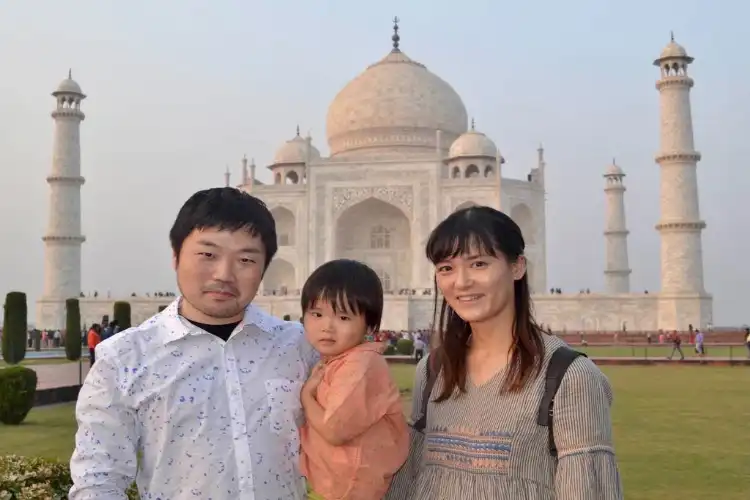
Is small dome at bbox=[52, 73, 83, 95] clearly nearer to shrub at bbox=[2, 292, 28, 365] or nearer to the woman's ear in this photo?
shrub at bbox=[2, 292, 28, 365]


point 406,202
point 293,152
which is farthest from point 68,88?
point 406,202

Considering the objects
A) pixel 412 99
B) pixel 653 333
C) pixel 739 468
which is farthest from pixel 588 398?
pixel 412 99

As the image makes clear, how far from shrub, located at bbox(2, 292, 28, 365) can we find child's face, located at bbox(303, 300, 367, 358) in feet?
39.5

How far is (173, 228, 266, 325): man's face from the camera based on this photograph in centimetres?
159

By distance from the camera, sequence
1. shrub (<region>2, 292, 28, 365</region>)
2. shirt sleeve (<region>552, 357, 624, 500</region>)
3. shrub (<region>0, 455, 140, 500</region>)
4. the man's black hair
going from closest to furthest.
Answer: shirt sleeve (<region>552, 357, 624, 500</region>)
the man's black hair
shrub (<region>0, 455, 140, 500</region>)
shrub (<region>2, 292, 28, 365</region>)

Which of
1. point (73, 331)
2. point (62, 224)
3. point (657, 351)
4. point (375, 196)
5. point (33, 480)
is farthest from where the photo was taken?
point (375, 196)

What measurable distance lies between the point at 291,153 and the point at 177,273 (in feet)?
89.4

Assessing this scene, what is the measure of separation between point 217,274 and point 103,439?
38 cm

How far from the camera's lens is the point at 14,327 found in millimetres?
12328

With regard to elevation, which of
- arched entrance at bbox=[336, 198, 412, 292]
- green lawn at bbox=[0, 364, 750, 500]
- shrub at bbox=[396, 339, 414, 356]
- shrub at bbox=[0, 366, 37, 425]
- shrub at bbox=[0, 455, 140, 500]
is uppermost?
arched entrance at bbox=[336, 198, 412, 292]

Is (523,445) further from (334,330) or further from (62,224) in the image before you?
(62,224)

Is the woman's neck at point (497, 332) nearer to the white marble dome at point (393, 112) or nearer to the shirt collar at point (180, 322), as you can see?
the shirt collar at point (180, 322)

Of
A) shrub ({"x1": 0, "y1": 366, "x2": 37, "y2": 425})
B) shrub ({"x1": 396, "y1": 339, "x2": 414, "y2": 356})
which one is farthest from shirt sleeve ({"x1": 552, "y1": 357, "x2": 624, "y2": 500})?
shrub ({"x1": 396, "y1": 339, "x2": 414, "y2": 356})

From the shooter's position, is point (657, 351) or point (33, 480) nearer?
point (33, 480)
